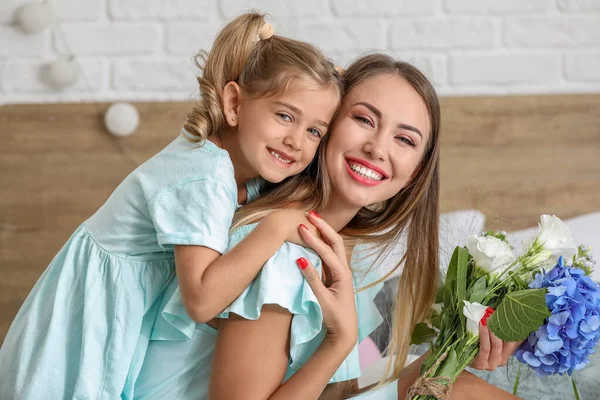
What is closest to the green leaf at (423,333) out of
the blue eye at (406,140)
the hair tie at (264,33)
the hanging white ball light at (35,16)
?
the blue eye at (406,140)

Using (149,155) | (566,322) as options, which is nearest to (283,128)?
(566,322)

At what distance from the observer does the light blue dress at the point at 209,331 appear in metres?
1.30

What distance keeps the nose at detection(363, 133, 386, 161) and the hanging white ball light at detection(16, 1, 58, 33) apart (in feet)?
3.81

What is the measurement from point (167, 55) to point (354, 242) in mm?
880

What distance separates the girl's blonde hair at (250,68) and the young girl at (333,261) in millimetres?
114

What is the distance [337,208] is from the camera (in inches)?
60.8

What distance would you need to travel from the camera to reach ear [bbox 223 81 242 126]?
1.48m

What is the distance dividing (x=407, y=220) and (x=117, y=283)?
24.6 inches

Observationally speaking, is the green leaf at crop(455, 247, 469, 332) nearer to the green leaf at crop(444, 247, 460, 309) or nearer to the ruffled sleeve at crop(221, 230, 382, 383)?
the green leaf at crop(444, 247, 460, 309)

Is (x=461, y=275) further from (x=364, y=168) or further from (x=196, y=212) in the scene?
(x=196, y=212)

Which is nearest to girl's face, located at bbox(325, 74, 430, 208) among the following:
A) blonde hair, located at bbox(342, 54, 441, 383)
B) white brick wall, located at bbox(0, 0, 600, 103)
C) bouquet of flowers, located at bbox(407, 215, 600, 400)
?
blonde hair, located at bbox(342, 54, 441, 383)

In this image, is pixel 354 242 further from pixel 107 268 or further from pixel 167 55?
pixel 167 55

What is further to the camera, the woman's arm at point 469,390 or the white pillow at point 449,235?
the white pillow at point 449,235

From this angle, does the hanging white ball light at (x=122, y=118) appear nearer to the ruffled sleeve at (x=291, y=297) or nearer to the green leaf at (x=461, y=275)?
the ruffled sleeve at (x=291, y=297)
